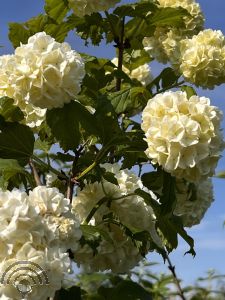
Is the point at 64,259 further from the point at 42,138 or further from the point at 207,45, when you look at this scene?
the point at 207,45

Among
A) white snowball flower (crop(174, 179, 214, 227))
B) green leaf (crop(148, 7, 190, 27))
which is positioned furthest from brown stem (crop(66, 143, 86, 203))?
green leaf (crop(148, 7, 190, 27))

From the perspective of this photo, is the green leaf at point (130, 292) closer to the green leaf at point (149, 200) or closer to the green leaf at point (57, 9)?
the green leaf at point (149, 200)

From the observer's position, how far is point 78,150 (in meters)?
3.08

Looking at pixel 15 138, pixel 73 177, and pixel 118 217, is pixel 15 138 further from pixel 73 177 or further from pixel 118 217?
pixel 118 217

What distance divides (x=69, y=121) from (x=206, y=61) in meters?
1.33

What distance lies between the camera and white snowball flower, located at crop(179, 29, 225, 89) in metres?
3.81

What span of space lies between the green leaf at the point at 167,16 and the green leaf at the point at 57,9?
1.72 ft

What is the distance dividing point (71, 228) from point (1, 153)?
0.65m

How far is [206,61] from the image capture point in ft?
12.5

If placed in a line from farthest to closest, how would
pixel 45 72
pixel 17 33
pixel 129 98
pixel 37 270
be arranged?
pixel 17 33, pixel 129 98, pixel 45 72, pixel 37 270

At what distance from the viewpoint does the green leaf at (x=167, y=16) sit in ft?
12.8

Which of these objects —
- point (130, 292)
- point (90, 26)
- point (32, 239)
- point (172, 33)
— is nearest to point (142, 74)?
point (172, 33)

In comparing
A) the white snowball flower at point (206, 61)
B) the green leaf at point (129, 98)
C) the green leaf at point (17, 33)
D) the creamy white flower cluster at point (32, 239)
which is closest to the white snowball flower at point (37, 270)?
the creamy white flower cluster at point (32, 239)

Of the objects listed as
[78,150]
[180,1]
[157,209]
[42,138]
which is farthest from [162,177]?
[180,1]
